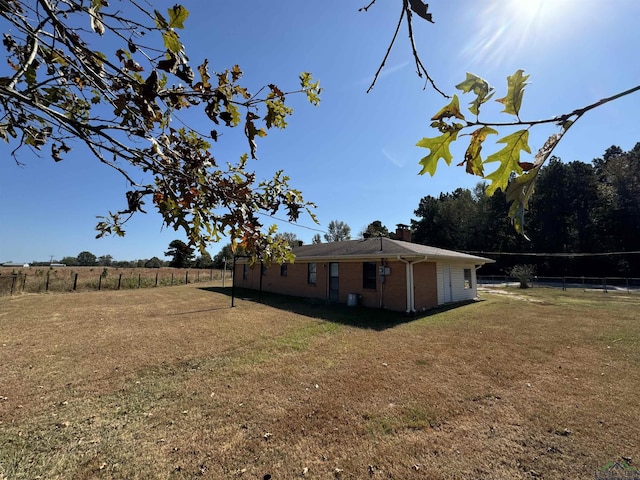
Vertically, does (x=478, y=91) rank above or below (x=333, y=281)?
above

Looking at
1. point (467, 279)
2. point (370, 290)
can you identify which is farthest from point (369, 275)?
point (467, 279)

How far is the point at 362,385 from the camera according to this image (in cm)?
538

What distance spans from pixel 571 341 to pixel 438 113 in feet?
32.0

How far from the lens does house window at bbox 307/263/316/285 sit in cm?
1702

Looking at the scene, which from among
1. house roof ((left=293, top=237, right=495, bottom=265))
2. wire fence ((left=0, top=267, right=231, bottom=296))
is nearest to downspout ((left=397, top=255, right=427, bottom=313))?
house roof ((left=293, top=237, right=495, bottom=265))

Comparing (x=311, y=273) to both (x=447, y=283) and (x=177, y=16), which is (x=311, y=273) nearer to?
(x=447, y=283)

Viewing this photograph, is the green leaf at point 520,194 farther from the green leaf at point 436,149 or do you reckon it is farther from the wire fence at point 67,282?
the wire fence at point 67,282

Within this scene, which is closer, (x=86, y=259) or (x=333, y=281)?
(x=333, y=281)

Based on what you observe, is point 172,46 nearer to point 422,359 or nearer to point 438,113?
point 438,113

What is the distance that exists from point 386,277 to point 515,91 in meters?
12.7

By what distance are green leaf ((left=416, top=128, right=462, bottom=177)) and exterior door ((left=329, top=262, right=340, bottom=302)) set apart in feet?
48.1

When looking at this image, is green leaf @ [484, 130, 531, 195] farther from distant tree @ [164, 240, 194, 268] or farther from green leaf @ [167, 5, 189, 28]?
distant tree @ [164, 240, 194, 268]

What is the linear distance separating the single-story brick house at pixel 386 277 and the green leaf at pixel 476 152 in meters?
11.5

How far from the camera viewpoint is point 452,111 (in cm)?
100
